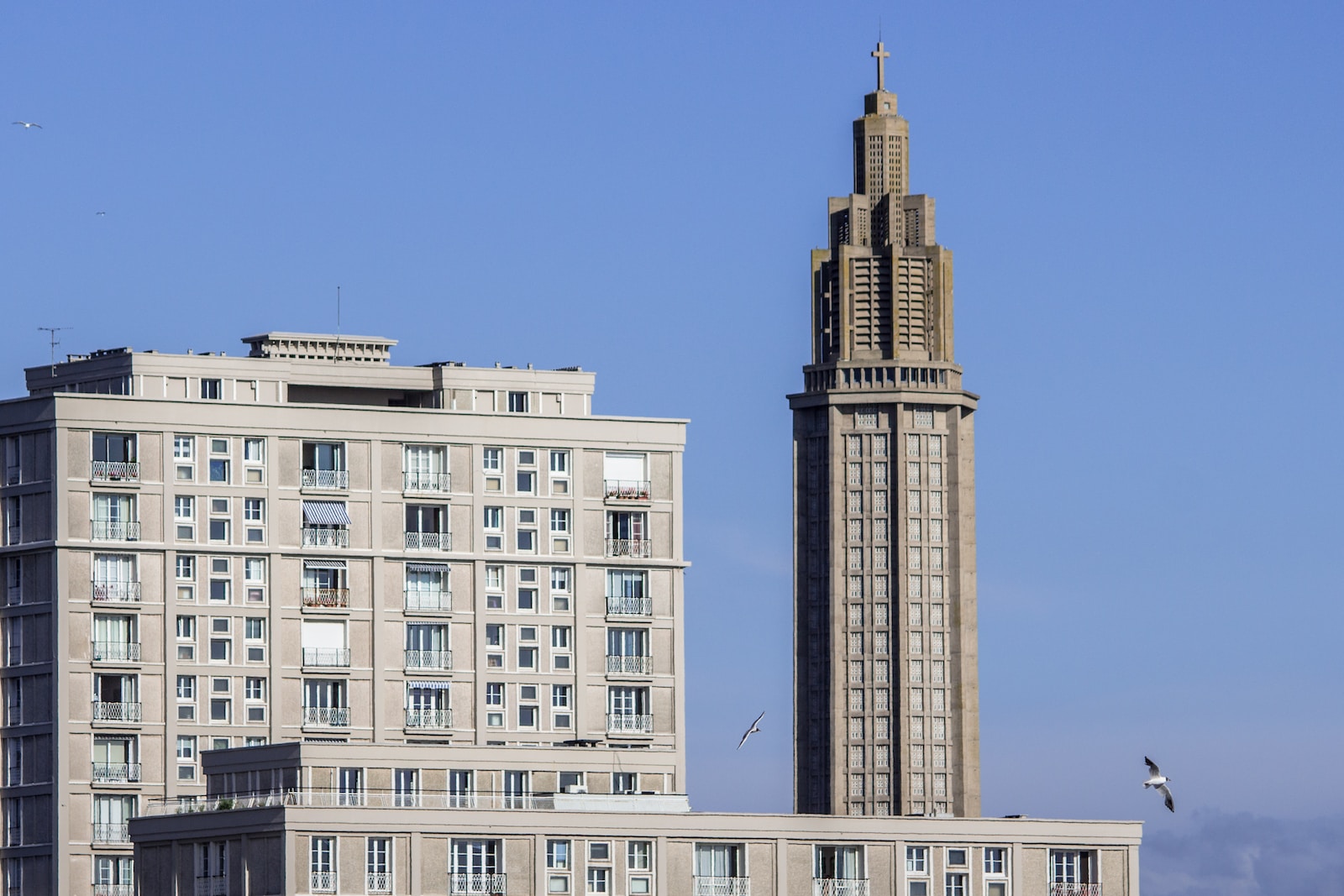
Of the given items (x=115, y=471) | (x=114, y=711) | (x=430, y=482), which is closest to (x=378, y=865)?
(x=114, y=711)

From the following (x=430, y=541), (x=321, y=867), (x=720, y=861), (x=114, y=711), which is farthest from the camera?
(x=430, y=541)

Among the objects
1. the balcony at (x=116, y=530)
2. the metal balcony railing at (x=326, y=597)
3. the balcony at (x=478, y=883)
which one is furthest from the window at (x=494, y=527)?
the balcony at (x=478, y=883)

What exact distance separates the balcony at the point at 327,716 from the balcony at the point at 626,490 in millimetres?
17509

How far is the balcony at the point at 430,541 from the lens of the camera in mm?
178250

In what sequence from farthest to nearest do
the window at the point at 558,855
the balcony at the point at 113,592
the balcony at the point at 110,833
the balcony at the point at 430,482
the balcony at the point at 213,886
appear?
1. the balcony at the point at 430,482
2. the balcony at the point at 113,592
3. the balcony at the point at 110,833
4. the balcony at the point at 213,886
5. the window at the point at 558,855

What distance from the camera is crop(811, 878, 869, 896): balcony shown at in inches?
5773

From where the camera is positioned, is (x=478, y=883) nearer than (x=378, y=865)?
No

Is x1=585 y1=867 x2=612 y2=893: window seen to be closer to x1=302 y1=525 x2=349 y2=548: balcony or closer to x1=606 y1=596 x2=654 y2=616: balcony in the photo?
x1=606 y1=596 x2=654 y2=616: balcony

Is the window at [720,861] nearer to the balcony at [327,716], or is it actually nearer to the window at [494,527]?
the balcony at [327,716]

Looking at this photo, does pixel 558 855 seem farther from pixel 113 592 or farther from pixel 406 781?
pixel 113 592

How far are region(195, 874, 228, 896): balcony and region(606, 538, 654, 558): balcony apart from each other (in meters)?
39.8

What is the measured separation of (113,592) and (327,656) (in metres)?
10.8

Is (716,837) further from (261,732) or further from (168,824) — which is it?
(261,732)

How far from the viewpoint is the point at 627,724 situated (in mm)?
177750
